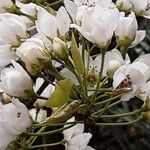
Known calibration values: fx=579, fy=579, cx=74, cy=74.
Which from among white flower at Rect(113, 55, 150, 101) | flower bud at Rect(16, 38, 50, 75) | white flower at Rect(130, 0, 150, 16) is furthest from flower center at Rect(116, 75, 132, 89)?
white flower at Rect(130, 0, 150, 16)

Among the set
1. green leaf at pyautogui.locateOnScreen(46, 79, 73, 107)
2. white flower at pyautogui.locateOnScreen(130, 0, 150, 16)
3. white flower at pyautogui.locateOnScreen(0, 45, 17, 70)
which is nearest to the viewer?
green leaf at pyautogui.locateOnScreen(46, 79, 73, 107)

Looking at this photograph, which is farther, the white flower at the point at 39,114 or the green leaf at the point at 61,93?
the white flower at the point at 39,114

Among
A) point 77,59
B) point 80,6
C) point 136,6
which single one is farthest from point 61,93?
point 136,6

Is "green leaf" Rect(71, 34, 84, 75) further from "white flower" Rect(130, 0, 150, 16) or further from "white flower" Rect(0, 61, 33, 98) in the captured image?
"white flower" Rect(130, 0, 150, 16)

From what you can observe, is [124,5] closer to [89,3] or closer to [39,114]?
[89,3]

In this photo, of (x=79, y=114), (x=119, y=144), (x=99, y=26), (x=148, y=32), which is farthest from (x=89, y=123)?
(x=119, y=144)

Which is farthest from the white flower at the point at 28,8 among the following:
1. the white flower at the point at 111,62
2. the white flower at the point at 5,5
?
the white flower at the point at 111,62

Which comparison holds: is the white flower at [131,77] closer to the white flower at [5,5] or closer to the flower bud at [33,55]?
the flower bud at [33,55]
